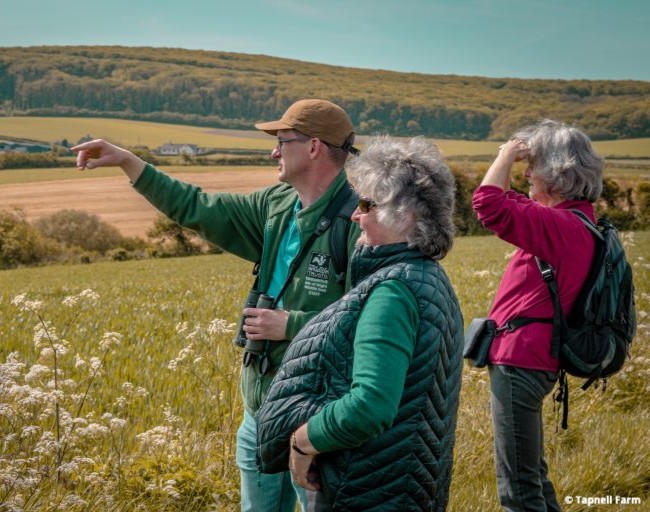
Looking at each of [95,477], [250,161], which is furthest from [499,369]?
[250,161]

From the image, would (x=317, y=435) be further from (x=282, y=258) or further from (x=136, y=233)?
(x=136, y=233)

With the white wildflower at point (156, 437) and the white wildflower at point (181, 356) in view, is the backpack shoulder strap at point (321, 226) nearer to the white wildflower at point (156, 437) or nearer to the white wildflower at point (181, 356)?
the white wildflower at point (156, 437)

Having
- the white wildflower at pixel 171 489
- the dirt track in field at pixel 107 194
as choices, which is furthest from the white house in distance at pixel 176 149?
the white wildflower at pixel 171 489

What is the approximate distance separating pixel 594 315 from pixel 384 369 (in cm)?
181

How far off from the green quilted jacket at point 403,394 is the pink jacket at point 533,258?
1.26 m

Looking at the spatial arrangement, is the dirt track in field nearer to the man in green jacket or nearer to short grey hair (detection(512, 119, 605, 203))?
the man in green jacket

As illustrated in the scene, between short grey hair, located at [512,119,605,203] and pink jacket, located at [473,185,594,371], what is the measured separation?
92 mm

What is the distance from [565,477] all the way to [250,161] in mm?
102930

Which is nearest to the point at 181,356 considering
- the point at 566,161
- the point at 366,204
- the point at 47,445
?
the point at 47,445

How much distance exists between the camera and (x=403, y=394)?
8.14ft

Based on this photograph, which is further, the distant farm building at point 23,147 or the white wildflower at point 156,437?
the distant farm building at point 23,147

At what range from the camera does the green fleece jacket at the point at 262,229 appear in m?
3.26

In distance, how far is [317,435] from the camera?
244 centimetres

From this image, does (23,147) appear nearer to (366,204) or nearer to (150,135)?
(150,135)
